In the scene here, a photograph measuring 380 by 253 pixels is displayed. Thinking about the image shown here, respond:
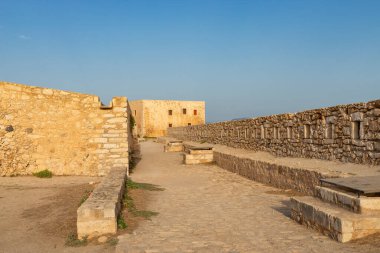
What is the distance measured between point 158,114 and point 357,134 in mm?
46885

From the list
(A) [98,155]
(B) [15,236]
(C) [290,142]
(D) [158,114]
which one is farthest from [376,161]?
(D) [158,114]

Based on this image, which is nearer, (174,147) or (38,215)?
(38,215)

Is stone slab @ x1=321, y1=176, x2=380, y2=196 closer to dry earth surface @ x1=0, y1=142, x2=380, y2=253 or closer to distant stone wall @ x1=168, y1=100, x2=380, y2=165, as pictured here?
dry earth surface @ x1=0, y1=142, x2=380, y2=253

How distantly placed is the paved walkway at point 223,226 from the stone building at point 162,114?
43.6 meters

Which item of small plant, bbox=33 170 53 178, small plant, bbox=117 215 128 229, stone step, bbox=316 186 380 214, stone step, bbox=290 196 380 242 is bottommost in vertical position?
small plant, bbox=117 215 128 229

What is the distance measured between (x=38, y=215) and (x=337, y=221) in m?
5.16

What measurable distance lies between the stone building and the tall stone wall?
4045 cm

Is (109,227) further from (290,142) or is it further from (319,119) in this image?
(290,142)

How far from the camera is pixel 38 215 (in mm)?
6559

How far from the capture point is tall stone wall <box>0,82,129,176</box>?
1131 centimetres

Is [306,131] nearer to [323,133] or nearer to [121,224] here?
[323,133]

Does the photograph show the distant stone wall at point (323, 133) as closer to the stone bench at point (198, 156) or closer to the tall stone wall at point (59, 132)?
the stone bench at point (198, 156)

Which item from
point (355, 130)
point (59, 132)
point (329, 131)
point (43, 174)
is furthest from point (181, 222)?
point (59, 132)

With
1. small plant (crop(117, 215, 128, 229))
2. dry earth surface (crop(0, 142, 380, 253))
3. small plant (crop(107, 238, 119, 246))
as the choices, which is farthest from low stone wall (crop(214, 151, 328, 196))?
small plant (crop(107, 238, 119, 246))
